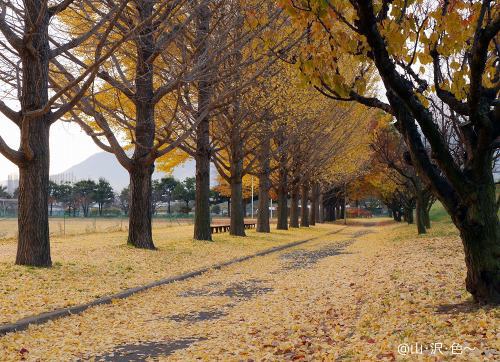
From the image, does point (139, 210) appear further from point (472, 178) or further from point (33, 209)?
point (472, 178)

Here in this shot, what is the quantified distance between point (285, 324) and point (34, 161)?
6.79 m

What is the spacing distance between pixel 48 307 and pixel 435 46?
258 inches

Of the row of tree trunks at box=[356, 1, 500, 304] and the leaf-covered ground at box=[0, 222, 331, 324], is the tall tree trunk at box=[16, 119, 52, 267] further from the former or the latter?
the row of tree trunks at box=[356, 1, 500, 304]

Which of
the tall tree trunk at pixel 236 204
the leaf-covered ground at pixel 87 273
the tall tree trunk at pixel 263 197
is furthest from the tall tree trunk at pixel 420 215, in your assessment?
the leaf-covered ground at pixel 87 273

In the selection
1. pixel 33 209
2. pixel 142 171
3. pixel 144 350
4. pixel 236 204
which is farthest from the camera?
pixel 236 204

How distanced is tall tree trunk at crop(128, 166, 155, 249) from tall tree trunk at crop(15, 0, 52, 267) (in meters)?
4.88

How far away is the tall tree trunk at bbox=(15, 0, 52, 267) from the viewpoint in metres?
10.9

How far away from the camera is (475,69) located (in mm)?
5984

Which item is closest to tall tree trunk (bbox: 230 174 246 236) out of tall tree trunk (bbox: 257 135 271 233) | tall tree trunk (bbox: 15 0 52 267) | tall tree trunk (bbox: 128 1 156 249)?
tall tree trunk (bbox: 257 135 271 233)

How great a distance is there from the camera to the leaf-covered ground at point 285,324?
527cm

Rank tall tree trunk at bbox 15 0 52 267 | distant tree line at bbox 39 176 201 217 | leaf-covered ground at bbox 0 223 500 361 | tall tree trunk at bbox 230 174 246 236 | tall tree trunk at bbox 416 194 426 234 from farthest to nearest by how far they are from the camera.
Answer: distant tree line at bbox 39 176 201 217, tall tree trunk at bbox 416 194 426 234, tall tree trunk at bbox 230 174 246 236, tall tree trunk at bbox 15 0 52 267, leaf-covered ground at bbox 0 223 500 361

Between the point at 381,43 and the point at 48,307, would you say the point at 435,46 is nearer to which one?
the point at 381,43

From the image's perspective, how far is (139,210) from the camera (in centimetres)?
1623

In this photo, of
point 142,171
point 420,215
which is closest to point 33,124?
point 142,171
